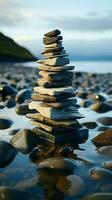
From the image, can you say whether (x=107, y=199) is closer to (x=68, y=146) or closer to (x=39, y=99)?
(x=68, y=146)

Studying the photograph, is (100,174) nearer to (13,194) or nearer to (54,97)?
(13,194)

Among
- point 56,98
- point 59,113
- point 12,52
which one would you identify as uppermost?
point 56,98

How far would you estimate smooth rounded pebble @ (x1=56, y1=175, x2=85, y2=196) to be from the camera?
8367 millimetres

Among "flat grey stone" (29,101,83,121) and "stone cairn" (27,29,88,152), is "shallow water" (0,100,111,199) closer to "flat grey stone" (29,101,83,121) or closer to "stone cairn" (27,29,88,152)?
"stone cairn" (27,29,88,152)

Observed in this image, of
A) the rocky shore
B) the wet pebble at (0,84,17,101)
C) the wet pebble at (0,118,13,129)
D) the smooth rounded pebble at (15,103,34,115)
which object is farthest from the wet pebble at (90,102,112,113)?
the wet pebble at (0,84,17,101)

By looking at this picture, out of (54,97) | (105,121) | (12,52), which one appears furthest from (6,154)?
(12,52)

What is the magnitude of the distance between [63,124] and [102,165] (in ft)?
6.71

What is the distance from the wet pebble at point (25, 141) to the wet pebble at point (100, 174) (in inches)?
83.0

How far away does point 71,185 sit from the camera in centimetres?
859

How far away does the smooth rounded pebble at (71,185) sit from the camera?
8367 millimetres

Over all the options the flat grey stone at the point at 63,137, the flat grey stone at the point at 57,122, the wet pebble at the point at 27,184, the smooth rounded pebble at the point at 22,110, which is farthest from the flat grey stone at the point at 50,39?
the smooth rounded pebble at the point at 22,110

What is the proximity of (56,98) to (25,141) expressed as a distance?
1237mm

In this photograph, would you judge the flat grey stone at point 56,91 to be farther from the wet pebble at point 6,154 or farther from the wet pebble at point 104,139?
the wet pebble at point 6,154

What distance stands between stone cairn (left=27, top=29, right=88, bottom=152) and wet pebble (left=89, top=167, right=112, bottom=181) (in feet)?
7.75
